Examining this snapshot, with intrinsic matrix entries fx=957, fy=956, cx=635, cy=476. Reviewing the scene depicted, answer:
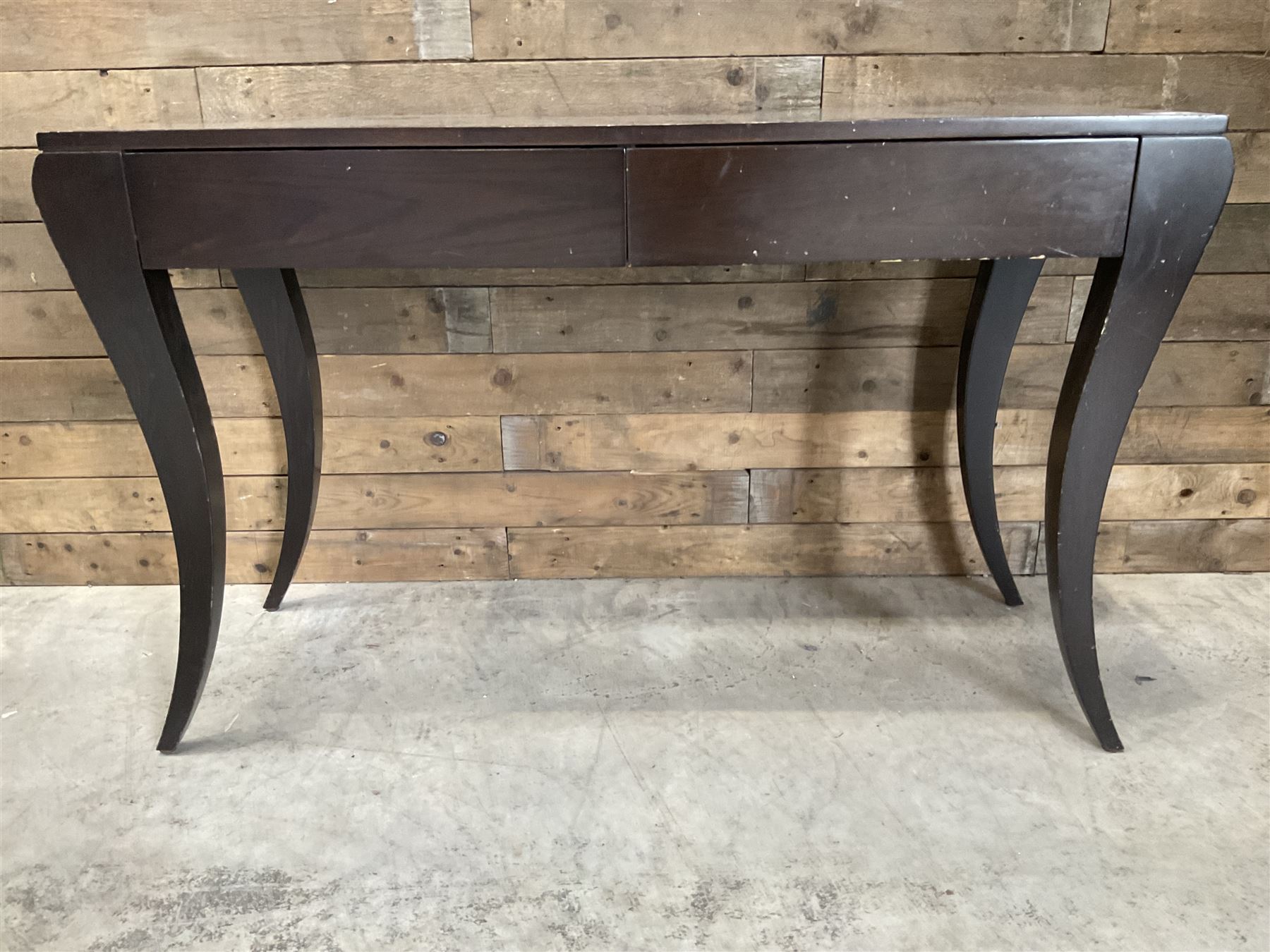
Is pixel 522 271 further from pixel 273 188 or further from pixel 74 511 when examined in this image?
pixel 74 511

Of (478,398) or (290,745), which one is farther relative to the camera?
(478,398)

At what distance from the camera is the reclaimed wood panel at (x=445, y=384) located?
5.01ft

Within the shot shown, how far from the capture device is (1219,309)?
150 cm

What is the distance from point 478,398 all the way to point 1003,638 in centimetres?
90

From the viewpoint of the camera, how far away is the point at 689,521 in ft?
5.33

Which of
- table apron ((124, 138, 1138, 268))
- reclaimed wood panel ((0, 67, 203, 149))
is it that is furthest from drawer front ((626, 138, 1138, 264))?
reclaimed wood panel ((0, 67, 203, 149))

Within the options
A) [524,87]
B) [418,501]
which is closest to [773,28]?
[524,87]

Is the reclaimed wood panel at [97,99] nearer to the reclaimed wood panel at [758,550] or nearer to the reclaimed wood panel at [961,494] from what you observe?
the reclaimed wood panel at [758,550]

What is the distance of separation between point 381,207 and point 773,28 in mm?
701

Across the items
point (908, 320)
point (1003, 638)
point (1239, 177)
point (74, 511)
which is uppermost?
point (1239, 177)

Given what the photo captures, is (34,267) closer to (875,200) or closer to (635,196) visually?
(635,196)

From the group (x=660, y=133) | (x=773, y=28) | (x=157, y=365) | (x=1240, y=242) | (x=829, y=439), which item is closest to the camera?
(x=660, y=133)

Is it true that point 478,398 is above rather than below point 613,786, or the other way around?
above

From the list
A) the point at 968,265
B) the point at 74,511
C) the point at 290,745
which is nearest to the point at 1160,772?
the point at 968,265
